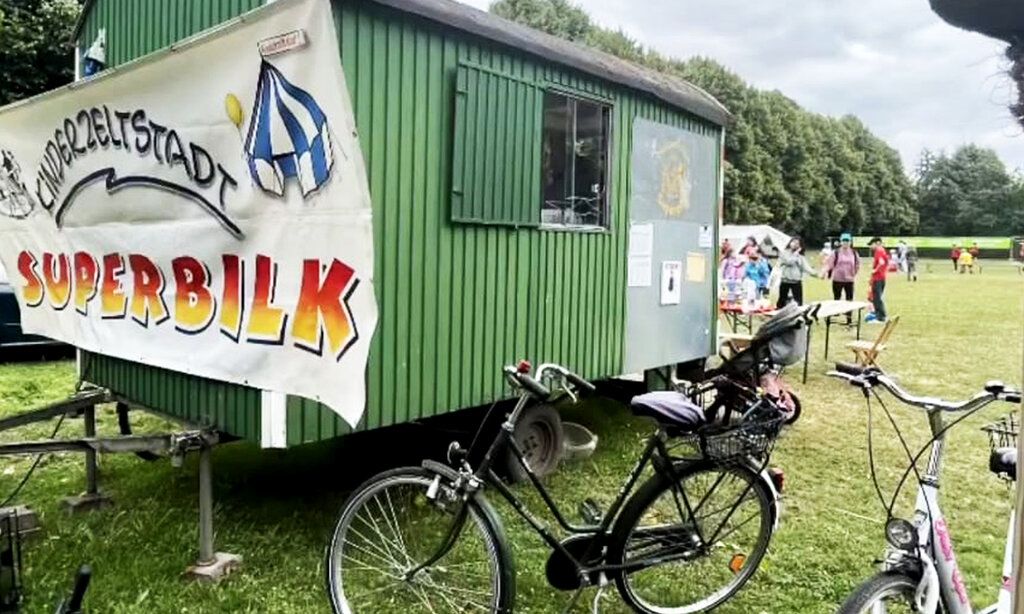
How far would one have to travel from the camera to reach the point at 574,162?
5008 millimetres

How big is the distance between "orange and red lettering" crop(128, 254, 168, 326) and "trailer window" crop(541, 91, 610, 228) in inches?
89.1

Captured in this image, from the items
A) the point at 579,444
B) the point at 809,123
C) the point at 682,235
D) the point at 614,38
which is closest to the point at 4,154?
the point at 579,444

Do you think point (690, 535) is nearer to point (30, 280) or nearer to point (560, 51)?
point (560, 51)

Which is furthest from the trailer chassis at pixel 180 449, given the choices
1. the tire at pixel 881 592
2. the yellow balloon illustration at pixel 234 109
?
the tire at pixel 881 592

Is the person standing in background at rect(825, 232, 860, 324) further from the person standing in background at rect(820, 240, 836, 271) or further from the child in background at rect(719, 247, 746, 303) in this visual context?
the child in background at rect(719, 247, 746, 303)

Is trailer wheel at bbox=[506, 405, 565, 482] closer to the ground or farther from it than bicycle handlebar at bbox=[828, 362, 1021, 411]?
closer to the ground

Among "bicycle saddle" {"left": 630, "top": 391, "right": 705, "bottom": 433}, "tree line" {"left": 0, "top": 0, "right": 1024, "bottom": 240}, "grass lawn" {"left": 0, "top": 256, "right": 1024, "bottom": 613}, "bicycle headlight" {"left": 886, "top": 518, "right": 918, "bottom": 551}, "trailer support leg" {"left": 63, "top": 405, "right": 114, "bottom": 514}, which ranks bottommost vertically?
"grass lawn" {"left": 0, "top": 256, "right": 1024, "bottom": 613}

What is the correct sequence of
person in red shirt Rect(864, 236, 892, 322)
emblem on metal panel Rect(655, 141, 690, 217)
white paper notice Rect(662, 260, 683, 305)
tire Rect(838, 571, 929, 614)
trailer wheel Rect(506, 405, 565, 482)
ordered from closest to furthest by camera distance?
tire Rect(838, 571, 929, 614), trailer wheel Rect(506, 405, 565, 482), emblem on metal panel Rect(655, 141, 690, 217), white paper notice Rect(662, 260, 683, 305), person in red shirt Rect(864, 236, 892, 322)

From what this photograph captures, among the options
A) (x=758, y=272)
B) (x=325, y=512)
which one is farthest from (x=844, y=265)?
(x=325, y=512)

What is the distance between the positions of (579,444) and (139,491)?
2.87 meters

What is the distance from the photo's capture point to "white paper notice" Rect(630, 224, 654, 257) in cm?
564

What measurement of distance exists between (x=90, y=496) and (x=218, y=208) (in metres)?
2.18

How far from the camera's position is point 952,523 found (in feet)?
14.3

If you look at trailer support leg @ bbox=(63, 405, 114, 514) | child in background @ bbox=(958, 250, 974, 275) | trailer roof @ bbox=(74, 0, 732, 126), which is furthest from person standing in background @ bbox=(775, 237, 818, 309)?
child in background @ bbox=(958, 250, 974, 275)
